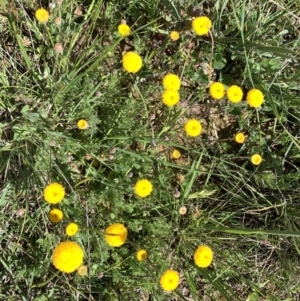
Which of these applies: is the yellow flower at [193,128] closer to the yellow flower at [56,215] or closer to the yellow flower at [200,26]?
the yellow flower at [200,26]

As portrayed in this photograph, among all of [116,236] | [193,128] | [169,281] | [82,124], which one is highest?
[82,124]

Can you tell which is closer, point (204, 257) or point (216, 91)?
point (204, 257)

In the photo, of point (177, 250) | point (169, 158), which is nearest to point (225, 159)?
point (169, 158)

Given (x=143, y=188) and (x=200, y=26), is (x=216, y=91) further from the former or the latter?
(x=143, y=188)

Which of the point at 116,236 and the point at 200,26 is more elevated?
the point at 200,26

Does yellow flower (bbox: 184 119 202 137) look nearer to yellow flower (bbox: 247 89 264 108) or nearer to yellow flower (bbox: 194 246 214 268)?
yellow flower (bbox: 247 89 264 108)

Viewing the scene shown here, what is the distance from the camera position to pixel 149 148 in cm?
252

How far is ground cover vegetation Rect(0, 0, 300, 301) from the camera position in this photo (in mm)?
2381

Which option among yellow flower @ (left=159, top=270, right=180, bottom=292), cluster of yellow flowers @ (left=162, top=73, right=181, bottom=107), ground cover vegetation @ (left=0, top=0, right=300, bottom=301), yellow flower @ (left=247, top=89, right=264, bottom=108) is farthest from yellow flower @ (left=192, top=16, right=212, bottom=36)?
yellow flower @ (left=159, top=270, right=180, bottom=292)

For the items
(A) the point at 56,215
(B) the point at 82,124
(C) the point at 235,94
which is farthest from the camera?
(C) the point at 235,94

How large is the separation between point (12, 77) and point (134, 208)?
0.90 metres

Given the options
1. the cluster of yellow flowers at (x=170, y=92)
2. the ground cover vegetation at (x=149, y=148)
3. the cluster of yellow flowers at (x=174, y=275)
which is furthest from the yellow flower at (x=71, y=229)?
the cluster of yellow flowers at (x=170, y=92)

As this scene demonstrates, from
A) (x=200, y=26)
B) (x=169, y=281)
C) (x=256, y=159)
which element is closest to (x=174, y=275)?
(x=169, y=281)

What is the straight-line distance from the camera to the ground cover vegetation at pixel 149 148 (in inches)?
93.7
